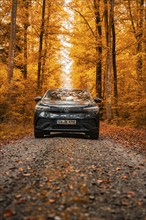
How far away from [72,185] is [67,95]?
670 cm

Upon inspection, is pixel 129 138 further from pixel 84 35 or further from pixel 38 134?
pixel 84 35

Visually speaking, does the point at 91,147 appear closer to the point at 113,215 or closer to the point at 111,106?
the point at 113,215

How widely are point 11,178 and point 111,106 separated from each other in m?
14.1

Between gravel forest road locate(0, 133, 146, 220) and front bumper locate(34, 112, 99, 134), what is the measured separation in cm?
250

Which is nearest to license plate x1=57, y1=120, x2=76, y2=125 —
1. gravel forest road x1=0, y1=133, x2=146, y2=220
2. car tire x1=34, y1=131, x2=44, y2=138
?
car tire x1=34, y1=131, x2=44, y2=138

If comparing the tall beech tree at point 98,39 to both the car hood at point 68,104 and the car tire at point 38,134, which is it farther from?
the car tire at point 38,134

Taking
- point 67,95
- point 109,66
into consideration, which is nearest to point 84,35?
point 109,66

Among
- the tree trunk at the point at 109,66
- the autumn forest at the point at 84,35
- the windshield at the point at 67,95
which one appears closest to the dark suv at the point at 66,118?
the windshield at the point at 67,95

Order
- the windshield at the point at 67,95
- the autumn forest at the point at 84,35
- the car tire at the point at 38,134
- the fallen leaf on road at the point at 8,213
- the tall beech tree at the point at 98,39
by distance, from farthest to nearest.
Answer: the tall beech tree at the point at 98,39 → the autumn forest at the point at 84,35 → the windshield at the point at 67,95 → the car tire at the point at 38,134 → the fallen leaf on road at the point at 8,213

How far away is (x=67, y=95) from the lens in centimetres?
1059

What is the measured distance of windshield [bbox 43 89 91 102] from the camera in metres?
10.2

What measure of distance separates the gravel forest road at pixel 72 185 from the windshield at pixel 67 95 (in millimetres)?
3640

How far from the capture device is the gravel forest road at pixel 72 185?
Result: 3.07 metres

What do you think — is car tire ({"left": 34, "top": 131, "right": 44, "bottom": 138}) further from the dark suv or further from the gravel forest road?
the gravel forest road
